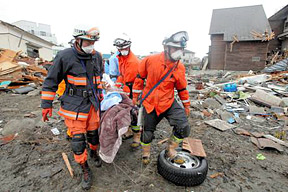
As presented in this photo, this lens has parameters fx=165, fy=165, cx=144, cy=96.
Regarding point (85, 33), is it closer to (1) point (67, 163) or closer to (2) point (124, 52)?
(2) point (124, 52)

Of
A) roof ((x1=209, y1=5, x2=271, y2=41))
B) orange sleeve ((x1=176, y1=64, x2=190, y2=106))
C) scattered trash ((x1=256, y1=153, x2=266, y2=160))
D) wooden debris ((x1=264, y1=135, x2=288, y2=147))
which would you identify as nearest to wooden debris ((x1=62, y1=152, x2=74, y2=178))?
orange sleeve ((x1=176, y1=64, x2=190, y2=106))

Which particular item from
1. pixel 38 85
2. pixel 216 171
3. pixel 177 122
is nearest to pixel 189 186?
pixel 216 171

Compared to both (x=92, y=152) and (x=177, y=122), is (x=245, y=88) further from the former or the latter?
(x=92, y=152)

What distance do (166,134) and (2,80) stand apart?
8.83 metres

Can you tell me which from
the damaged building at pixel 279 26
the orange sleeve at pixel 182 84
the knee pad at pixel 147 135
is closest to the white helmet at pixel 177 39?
the orange sleeve at pixel 182 84

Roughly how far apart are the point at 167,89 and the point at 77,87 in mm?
1283

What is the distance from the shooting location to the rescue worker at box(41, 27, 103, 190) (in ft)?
6.91

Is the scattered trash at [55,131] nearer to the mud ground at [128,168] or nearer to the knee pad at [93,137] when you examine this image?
the mud ground at [128,168]

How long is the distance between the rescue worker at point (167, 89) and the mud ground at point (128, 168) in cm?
53

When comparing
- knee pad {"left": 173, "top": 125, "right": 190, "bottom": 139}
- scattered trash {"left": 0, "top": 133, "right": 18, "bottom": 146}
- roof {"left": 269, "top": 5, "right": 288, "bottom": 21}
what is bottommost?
scattered trash {"left": 0, "top": 133, "right": 18, "bottom": 146}

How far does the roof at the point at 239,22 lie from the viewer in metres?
18.6

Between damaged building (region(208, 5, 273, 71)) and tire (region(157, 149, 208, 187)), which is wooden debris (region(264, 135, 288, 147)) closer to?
tire (region(157, 149, 208, 187))

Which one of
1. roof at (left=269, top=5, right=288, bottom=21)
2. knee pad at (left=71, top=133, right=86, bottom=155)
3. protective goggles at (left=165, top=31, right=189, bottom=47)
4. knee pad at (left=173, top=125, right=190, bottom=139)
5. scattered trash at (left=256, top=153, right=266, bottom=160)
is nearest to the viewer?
knee pad at (left=71, top=133, right=86, bottom=155)

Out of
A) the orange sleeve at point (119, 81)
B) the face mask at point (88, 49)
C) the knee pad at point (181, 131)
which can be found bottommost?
the knee pad at point (181, 131)
